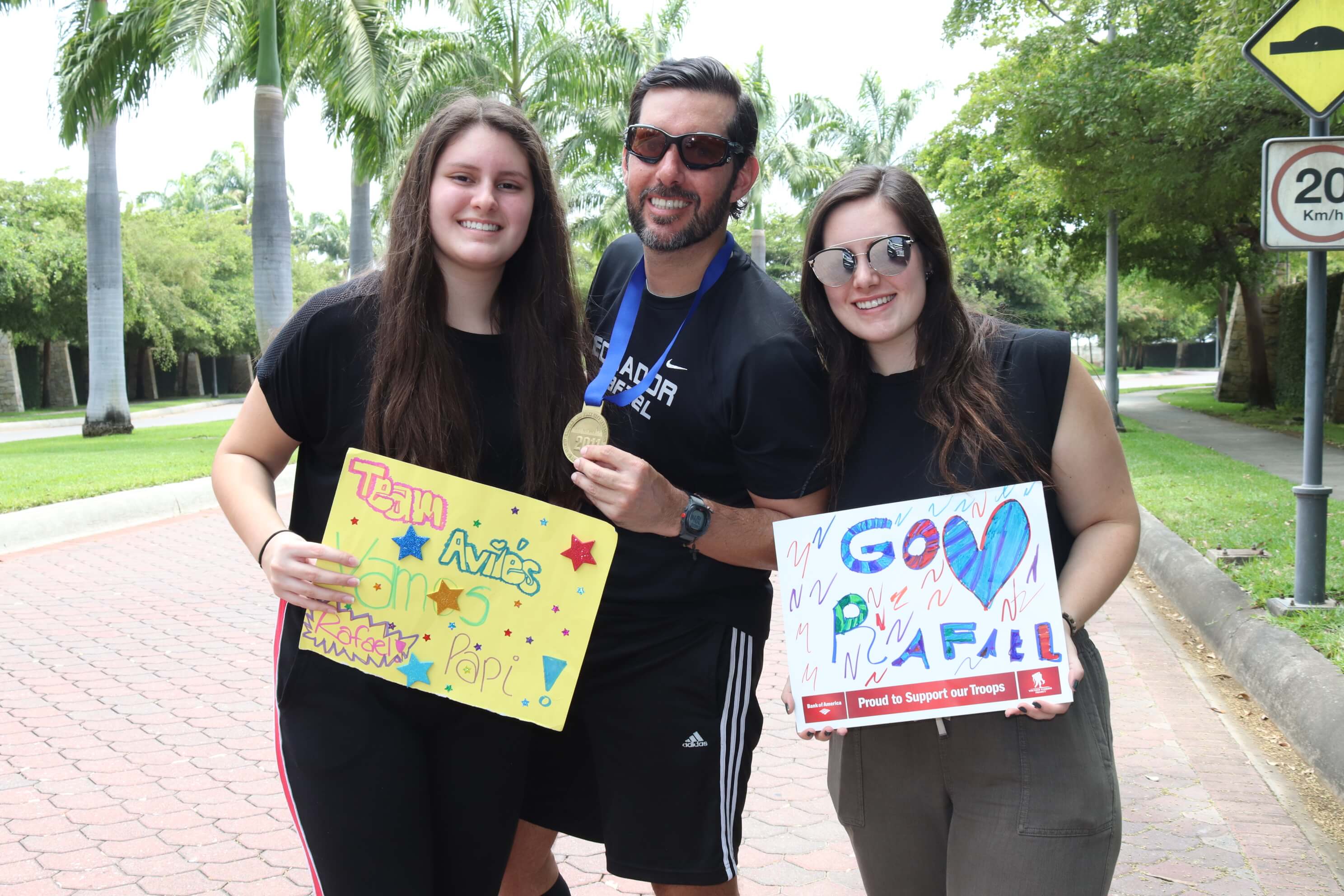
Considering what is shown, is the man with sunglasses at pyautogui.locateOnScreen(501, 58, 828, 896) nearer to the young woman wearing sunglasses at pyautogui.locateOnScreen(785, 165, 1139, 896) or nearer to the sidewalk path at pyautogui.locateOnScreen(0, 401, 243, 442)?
the young woman wearing sunglasses at pyautogui.locateOnScreen(785, 165, 1139, 896)

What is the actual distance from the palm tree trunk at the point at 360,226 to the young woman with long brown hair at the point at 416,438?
20168mm

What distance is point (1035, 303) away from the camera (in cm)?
5419

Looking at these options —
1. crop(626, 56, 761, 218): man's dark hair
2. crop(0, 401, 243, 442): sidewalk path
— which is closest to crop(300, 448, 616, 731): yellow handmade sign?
crop(626, 56, 761, 218): man's dark hair

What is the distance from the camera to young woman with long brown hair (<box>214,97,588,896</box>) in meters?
2.14

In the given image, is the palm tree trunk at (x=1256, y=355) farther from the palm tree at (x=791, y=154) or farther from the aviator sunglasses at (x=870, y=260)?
the aviator sunglasses at (x=870, y=260)

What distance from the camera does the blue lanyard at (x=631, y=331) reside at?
2320mm

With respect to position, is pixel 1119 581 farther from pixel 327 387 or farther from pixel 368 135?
pixel 368 135

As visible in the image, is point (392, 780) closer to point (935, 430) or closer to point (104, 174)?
point (935, 430)

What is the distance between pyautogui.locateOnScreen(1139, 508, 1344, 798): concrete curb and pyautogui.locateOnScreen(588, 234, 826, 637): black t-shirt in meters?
3.14

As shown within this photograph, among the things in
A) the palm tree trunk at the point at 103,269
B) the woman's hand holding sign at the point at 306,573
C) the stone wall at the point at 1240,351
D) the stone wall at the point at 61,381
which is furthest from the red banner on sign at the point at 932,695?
the stone wall at the point at 61,381

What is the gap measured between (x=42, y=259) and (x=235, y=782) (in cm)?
3059

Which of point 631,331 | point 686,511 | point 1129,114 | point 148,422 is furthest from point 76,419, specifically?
point 686,511

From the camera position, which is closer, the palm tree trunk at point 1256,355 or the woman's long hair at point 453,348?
the woman's long hair at point 453,348

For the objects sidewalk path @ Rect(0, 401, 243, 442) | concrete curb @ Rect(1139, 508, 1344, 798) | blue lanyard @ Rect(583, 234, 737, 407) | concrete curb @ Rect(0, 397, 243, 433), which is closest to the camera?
blue lanyard @ Rect(583, 234, 737, 407)
